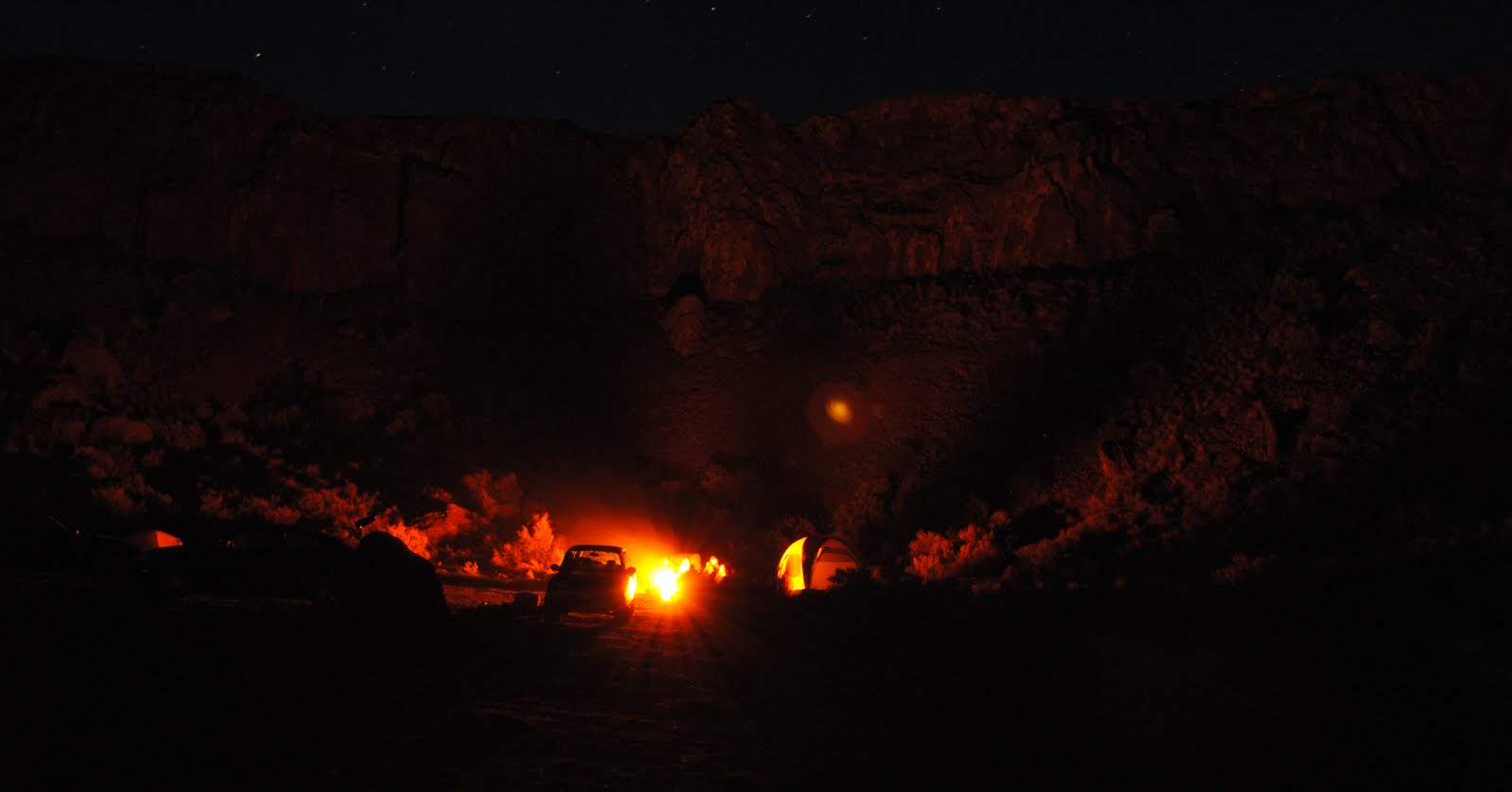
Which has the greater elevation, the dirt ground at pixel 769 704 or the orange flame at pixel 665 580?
the orange flame at pixel 665 580

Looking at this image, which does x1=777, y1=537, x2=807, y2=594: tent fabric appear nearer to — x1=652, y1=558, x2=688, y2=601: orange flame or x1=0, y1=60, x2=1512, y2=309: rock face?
x1=652, y1=558, x2=688, y2=601: orange flame

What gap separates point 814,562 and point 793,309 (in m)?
15.0

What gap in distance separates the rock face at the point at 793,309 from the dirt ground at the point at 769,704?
1403cm

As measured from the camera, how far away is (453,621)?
18250 millimetres

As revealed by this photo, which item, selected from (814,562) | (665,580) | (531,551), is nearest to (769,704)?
(665,580)

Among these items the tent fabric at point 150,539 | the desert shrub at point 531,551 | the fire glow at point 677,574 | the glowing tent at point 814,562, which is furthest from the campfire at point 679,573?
the tent fabric at point 150,539

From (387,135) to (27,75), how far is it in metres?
14.9

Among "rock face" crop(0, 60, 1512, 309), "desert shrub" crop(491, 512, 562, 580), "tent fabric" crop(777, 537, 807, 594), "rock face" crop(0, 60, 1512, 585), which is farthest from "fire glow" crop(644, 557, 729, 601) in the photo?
"rock face" crop(0, 60, 1512, 309)

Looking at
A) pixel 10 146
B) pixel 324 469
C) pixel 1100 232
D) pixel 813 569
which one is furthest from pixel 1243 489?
pixel 10 146

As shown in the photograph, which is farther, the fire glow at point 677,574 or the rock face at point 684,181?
the rock face at point 684,181

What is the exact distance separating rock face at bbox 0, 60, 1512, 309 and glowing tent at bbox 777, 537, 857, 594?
49.7 ft

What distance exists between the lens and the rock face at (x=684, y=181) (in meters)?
45.2

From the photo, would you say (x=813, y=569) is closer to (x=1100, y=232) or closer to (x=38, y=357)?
(x=1100, y=232)

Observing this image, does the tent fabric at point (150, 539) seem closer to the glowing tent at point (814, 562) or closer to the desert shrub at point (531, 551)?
the desert shrub at point (531, 551)
